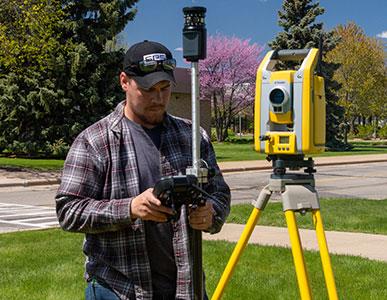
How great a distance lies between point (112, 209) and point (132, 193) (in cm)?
14

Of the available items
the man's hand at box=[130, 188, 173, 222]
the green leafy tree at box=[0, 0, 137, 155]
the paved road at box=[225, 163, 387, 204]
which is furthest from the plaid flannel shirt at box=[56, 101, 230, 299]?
the green leafy tree at box=[0, 0, 137, 155]

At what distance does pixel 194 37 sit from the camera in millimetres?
2100

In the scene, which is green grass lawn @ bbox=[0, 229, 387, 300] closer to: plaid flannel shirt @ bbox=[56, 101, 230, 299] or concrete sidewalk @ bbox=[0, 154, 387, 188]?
plaid flannel shirt @ bbox=[56, 101, 230, 299]

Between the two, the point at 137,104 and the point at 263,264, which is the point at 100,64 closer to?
the point at 263,264

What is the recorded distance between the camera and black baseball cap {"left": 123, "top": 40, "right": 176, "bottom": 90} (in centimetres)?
240

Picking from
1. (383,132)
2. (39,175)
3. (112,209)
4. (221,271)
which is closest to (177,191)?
(112,209)

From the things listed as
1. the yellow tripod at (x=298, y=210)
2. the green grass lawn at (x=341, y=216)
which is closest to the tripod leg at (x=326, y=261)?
the yellow tripod at (x=298, y=210)

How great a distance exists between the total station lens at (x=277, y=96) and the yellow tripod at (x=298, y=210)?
0.44 meters

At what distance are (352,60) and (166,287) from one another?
44.7 m

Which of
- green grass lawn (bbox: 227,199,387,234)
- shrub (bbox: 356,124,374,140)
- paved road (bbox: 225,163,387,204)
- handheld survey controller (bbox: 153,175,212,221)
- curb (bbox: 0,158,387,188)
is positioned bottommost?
paved road (bbox: 225,163,387,204)

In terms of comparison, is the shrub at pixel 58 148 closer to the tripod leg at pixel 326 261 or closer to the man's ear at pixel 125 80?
the tripod leg at pixel 326 261

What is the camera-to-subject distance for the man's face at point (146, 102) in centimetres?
243

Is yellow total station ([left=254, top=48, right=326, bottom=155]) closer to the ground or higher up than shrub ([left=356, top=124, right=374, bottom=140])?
higher up

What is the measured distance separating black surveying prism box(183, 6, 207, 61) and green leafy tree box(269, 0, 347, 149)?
36.9 m
